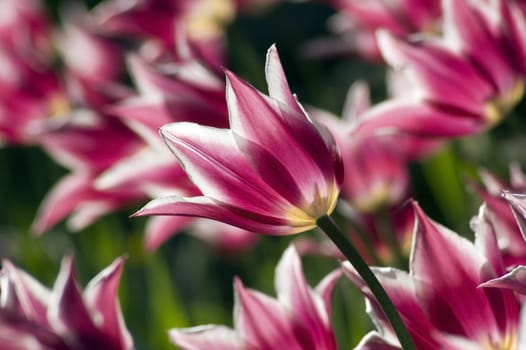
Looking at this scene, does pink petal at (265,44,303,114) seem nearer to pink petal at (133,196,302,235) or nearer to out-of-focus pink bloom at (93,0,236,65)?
pink petal at (133,196,302,235)

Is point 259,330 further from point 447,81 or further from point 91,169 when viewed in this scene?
point 91,169

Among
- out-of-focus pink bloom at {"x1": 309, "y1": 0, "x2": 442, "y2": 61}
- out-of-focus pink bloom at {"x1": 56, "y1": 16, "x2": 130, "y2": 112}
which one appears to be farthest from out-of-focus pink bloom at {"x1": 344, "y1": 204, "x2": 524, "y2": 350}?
out-of-focus pink bloom at {"x1": 56, "y1": 16, "x2": 130, "y2": 112}

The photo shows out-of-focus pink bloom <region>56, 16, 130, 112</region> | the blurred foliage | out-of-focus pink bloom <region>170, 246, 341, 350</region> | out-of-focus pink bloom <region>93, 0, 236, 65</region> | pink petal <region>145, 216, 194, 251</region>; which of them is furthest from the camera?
out-of-focus pink bloom <region>56, 16, 130, 112</region>

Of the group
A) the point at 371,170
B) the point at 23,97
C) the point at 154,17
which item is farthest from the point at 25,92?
the point at 371,170

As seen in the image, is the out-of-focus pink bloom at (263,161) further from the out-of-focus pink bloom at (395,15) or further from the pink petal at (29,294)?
the out-of-focus pink bloom at (395,15)

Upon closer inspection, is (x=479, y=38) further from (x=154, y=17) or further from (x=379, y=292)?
(x=154, y=17)
